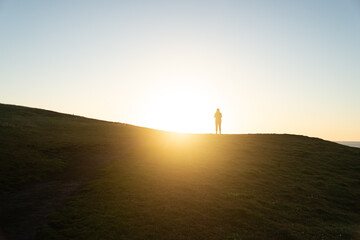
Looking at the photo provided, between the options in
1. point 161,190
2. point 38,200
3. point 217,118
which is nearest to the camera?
point 38,200

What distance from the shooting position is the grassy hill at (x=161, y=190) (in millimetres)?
15836

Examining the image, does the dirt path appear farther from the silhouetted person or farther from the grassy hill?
the silhouetted person

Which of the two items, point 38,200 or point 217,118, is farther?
point 217,118

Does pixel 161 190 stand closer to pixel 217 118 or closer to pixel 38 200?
pixel 38 200

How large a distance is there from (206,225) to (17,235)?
10037 millimetres

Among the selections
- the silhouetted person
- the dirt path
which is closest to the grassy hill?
the dirt path

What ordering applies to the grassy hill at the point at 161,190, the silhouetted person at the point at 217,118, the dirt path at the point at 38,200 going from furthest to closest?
the silhouetted person at the point at 217,118 < the grassy hill at the point at 161,190 < the dirt path at the point at 38,200

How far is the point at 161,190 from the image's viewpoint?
21266mm

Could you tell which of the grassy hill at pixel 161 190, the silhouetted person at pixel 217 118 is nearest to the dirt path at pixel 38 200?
the grassy hill at pixel 161 190

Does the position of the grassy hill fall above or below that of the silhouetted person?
below

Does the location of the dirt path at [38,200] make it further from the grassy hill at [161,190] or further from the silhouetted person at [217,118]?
the silhouetted person at [217,118]

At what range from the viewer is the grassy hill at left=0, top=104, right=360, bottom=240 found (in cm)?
1584

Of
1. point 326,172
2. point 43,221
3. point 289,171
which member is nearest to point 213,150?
point 289,171

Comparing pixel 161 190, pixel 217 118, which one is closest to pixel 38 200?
pixel 161 190
